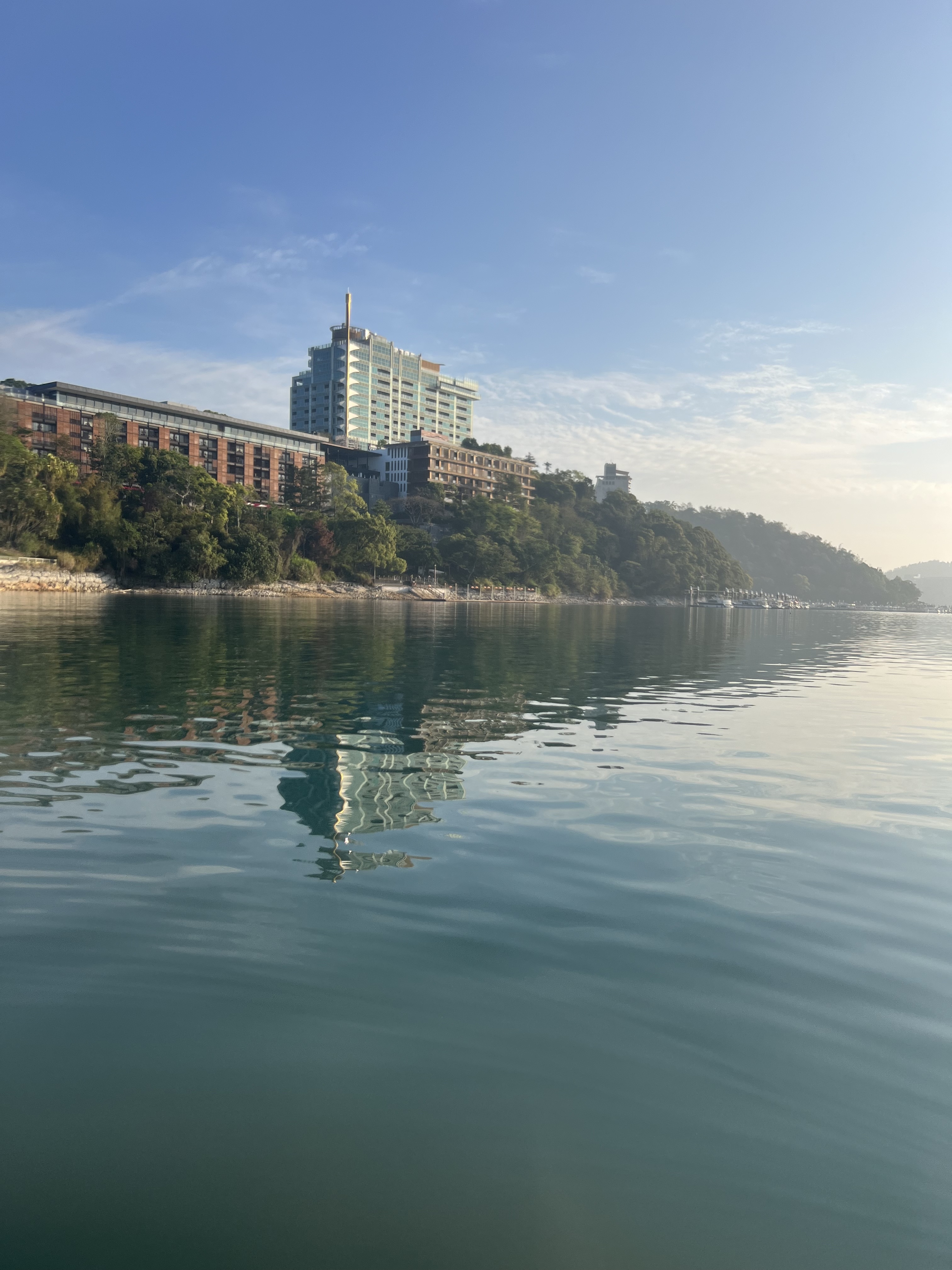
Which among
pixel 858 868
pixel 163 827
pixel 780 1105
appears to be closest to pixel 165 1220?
pixel 780 1105

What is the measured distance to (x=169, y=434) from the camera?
126938 millimetres

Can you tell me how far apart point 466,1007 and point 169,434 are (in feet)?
442

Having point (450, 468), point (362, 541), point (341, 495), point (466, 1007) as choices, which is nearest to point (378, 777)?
point (466, 1007)

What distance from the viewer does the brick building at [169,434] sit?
372 feet

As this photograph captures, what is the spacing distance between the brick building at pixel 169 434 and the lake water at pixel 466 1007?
313 ft

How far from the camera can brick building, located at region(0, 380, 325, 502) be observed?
372ft

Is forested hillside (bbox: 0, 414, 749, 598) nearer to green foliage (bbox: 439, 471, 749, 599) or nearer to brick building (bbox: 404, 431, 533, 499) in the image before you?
green foliage (bbox: 439, 471, 749, 599)

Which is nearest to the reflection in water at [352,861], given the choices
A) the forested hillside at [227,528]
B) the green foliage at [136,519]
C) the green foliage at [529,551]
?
the green foliage at [136,519]

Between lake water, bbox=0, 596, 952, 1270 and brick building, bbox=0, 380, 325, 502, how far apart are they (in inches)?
3752

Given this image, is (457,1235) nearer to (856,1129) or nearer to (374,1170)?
(374,1170)

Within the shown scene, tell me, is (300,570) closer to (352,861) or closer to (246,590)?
(246,590)

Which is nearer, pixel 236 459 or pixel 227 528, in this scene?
pixel 227 528

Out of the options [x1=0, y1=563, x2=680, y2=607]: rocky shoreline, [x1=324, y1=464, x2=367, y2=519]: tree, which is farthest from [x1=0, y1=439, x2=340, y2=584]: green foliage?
[x1=324, y1=464, x2=367, y2=519]: tree

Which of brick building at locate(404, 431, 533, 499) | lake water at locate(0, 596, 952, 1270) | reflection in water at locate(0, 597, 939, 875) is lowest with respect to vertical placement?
lake water at locate(0, 596, 952, 1270)
